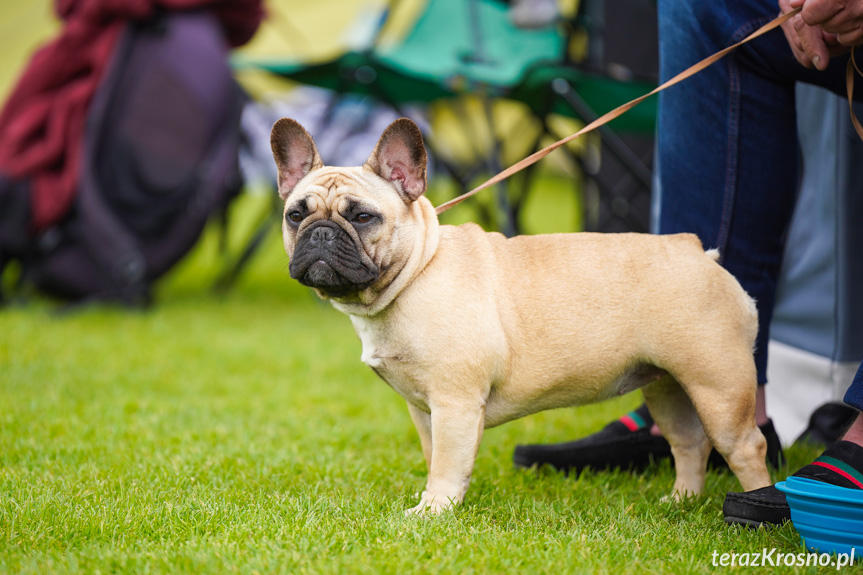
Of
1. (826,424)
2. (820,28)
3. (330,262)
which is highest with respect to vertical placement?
(820,28)

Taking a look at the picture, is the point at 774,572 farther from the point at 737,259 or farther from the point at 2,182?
the point at 2,182

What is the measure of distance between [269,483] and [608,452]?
95cm

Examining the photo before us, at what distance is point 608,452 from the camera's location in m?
2.34

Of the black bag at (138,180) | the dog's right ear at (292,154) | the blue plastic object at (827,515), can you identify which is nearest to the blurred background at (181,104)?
the black bag at (138,180)

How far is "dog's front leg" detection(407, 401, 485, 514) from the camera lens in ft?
5.99

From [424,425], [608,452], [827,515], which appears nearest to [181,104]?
[424,425]

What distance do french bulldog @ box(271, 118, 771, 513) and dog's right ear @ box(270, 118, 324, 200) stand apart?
0.04 ft

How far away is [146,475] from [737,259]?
5.44 ft

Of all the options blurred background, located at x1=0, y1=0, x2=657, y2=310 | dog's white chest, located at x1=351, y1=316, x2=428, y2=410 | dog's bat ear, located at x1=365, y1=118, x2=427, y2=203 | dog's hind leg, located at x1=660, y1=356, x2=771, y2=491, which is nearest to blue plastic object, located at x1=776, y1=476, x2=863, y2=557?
dog's hind leg, located at x1=660, y1=356, x2=771, y2=491

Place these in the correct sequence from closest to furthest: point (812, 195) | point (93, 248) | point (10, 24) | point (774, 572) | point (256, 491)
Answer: point (774, 572), point (256, 491), point (812, 195), point (93, 248), point (10, 24)

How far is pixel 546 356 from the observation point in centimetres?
188

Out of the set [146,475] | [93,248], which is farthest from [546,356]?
[93,248]

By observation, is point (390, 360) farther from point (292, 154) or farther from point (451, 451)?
point (292, 154)

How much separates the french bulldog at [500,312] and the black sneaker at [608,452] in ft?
1.30
